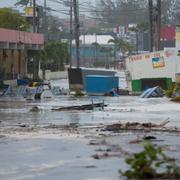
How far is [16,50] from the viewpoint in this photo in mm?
69188

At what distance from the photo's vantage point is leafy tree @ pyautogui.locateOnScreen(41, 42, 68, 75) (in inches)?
3563

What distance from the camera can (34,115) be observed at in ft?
79.3

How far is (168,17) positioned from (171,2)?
3.85 metres

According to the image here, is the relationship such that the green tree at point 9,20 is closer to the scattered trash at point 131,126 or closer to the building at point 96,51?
the building at point 96,51

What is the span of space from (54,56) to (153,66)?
48.8 metres

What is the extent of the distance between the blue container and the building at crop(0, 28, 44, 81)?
45.1 feet

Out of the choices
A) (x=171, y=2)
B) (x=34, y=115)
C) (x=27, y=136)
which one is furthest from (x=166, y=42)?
(x=27, y=136)

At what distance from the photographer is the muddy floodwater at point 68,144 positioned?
10570 millimetres

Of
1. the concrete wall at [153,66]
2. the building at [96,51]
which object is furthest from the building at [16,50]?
the building at [96,51]

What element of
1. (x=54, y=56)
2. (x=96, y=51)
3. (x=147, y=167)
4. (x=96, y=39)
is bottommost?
(x=147, y=167)

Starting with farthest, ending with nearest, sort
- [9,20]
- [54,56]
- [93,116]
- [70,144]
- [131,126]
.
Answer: [54,56]
[9,20]
[93,116]
[131,126]
[70,144]

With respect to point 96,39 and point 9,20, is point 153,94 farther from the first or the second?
point 96,39

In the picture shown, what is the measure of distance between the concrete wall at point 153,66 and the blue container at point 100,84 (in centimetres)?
312

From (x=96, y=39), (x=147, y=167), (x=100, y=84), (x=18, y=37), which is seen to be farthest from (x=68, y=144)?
(x=96, y=39)
